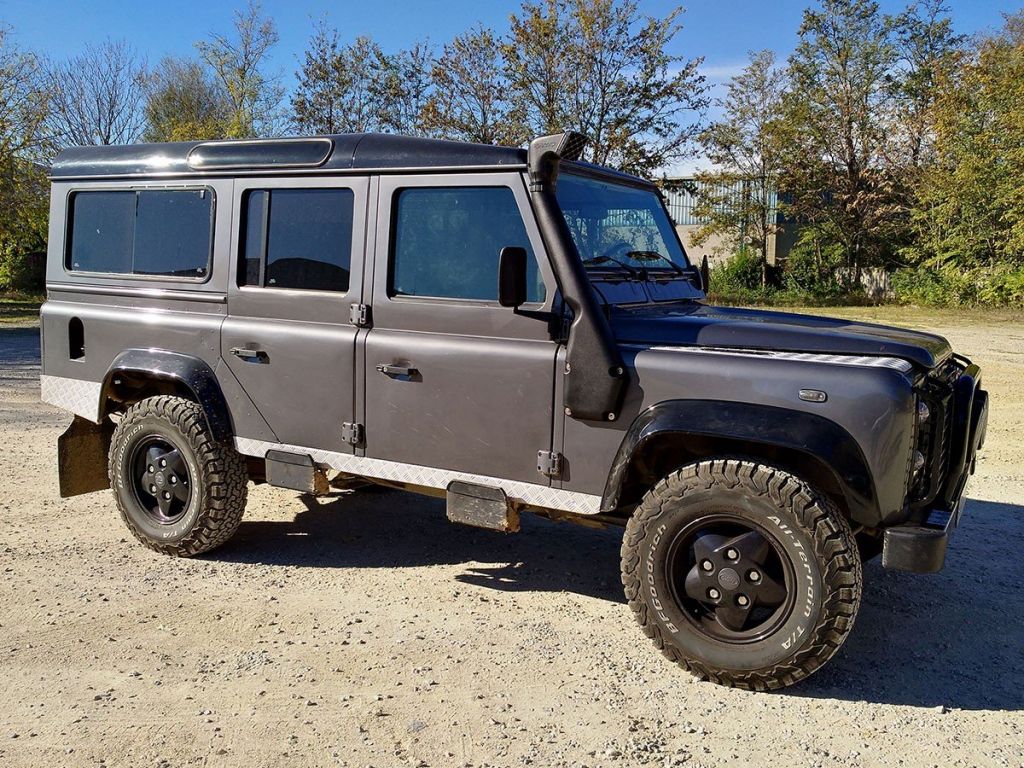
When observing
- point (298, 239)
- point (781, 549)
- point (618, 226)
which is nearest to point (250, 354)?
point (298, 239)

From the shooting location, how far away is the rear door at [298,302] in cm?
474

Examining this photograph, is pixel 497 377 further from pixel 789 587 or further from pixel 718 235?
pixel 718 235

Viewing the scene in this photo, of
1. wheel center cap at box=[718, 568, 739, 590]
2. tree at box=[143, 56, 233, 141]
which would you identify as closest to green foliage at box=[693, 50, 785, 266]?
tree at box=[143, 56, 233, 141]

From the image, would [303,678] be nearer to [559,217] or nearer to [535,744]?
[535,744]

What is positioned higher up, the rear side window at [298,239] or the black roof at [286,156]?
the black roof at [286,156]

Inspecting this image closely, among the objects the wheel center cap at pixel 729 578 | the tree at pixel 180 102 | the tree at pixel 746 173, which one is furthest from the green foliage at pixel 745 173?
the wheel center cap at pixel 729 578

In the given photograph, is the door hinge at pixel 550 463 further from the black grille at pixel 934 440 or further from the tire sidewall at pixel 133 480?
the tire sidewall at pixel 133 480

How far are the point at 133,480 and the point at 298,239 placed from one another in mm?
1872

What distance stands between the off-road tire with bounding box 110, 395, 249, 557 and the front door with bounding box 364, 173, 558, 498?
3.35 ft

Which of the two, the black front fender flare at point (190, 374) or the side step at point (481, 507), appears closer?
the side step at point (481, 507)

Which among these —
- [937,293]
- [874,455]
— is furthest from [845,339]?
[937,293]

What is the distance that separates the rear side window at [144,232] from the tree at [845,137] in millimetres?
31020

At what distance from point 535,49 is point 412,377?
25.6 metres

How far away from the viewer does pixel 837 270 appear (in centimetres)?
3412
